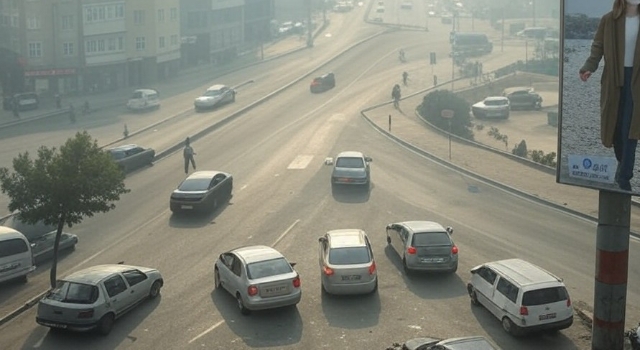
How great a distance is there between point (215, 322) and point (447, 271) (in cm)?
717

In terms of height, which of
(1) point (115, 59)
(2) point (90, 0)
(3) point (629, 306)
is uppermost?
(2) point (90, 0)

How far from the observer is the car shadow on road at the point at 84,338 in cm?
1998

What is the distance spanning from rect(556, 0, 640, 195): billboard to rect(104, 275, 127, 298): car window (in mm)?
11271

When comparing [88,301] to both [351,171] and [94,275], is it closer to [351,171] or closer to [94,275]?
Answer: [94,275]

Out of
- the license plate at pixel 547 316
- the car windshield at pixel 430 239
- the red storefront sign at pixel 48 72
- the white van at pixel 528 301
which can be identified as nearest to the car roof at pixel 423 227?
the car windshield at pixel 430 239

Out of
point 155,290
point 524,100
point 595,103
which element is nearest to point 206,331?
point 155,290

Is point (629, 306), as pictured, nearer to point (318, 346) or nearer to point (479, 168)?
point (318, 346)

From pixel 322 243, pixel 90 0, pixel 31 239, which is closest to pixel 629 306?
pixel 322 243

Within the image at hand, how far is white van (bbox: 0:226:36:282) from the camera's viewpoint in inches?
995

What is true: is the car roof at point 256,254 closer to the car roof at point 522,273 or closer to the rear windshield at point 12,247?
the car roof at point 522,273

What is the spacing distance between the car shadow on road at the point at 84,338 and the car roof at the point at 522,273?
9.23m

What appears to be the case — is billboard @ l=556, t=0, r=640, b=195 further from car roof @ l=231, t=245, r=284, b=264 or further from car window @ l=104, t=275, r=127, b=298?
car window @ l=104, t=275, r=127, b=298

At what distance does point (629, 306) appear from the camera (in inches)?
905

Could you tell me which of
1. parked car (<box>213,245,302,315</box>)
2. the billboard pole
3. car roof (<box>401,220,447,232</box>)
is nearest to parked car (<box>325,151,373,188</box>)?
car roof (<box>401,220,447,232</box>)
